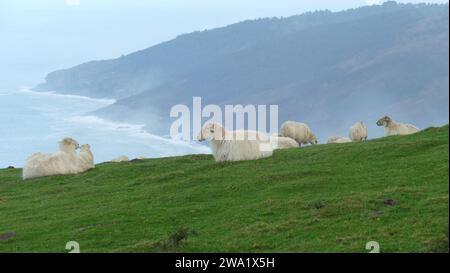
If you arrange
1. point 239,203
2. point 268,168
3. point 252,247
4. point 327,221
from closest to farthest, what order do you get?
point 252,247 < point 327,221 < point 239,203 < point 268,168

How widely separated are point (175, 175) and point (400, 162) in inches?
344

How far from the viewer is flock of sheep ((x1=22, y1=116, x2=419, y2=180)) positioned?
30750mm

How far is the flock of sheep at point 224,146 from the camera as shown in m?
30.8

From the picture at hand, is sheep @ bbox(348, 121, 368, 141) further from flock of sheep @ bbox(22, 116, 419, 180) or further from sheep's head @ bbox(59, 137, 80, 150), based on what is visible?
sheep's head @ bbox(59, 137, 80, 150)

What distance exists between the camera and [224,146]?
1217 inches

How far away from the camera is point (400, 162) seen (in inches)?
1000

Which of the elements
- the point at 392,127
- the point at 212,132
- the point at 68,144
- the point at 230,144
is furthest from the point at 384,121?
the point at 68,144

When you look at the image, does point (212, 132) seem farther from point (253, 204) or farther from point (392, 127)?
point (392, 127)

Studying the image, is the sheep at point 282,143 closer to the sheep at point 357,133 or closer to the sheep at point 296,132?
the sheep at point 296,132

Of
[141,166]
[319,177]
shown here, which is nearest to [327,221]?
[319,177]

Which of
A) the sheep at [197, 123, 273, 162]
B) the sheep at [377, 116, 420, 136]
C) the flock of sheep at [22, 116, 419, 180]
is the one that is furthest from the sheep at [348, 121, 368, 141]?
the sheep at [197, 123, 273, 162]

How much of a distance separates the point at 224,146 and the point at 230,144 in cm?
29
